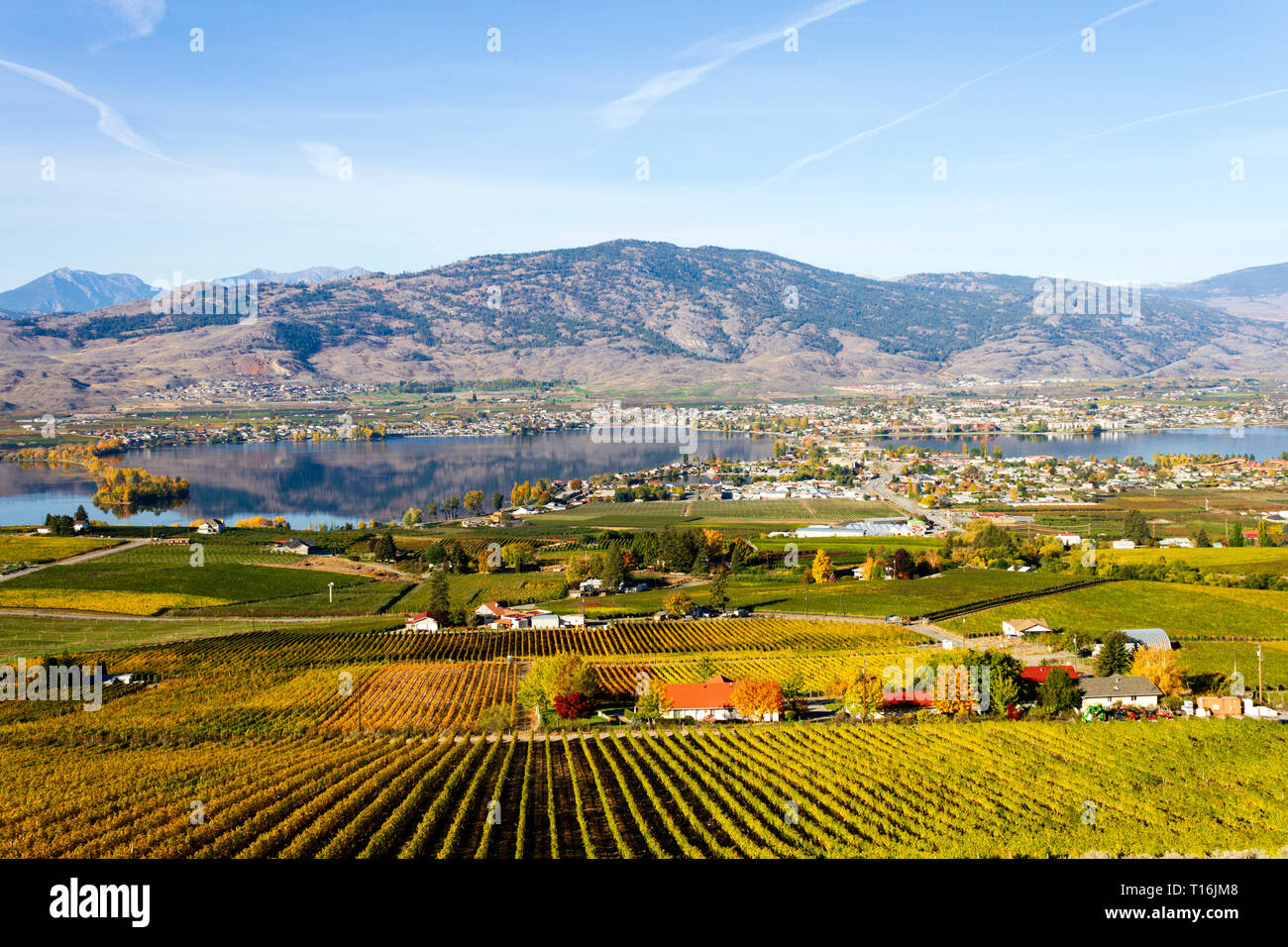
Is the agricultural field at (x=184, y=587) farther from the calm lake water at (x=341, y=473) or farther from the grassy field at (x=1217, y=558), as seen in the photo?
the grassy field at (x=1217, y=558)

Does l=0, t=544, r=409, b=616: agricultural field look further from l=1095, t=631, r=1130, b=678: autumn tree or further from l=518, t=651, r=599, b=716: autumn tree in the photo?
l=1095, t=631, r=1130, b=678: autumn tree

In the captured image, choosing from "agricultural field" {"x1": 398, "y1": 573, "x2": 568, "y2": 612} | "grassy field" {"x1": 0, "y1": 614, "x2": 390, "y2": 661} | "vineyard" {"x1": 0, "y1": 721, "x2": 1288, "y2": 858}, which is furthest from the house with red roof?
"agricultural field" {"x1": 398, "y1": 573, "x2": 568, "y2": 612}

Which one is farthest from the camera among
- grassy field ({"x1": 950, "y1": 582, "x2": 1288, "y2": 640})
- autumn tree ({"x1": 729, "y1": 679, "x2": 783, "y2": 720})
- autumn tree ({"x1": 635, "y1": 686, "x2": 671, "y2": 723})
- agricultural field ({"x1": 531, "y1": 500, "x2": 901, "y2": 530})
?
agricultural field ({"x1": 531, "y1": 500, "x2": 901, "y2": 530})

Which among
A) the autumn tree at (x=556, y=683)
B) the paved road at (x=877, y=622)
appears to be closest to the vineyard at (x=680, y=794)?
the autumn tree at (x=556, y=683)

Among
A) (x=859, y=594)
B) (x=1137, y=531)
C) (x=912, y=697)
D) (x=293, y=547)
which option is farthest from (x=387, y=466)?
(x=912, y=697)

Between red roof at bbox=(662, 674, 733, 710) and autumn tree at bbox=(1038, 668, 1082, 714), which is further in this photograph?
red roof at bbox=(662, 674, 733, 710)

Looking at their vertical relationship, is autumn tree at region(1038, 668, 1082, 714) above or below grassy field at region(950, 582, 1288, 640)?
above

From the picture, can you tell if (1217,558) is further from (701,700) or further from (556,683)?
(556,683)
